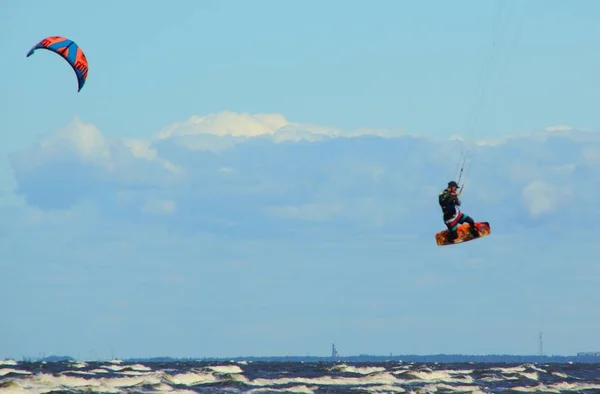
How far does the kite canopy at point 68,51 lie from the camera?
45469 millimetres

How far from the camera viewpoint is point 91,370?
57469mm

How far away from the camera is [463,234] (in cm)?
3712

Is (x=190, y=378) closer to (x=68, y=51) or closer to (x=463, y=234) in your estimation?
(x=68, y=51)

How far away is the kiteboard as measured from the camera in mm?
37031

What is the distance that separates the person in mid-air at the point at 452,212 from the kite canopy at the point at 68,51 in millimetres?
16748

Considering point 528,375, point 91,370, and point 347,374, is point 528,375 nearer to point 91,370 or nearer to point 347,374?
point 347,374

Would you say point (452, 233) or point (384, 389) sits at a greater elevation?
point (452, 233)

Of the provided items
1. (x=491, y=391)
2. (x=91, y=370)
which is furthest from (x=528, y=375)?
(x=91, y=370)

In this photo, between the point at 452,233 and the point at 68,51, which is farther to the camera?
the point at 68,51

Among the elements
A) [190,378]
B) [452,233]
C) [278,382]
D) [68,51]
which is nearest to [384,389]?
[278,382]

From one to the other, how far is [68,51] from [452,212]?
18.4 metres

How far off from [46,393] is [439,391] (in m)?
17.0

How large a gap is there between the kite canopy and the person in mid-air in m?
16.7

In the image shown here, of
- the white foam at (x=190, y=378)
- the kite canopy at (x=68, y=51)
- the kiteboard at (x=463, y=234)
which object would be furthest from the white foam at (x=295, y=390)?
the kite canopy at (x=68, y=51)
